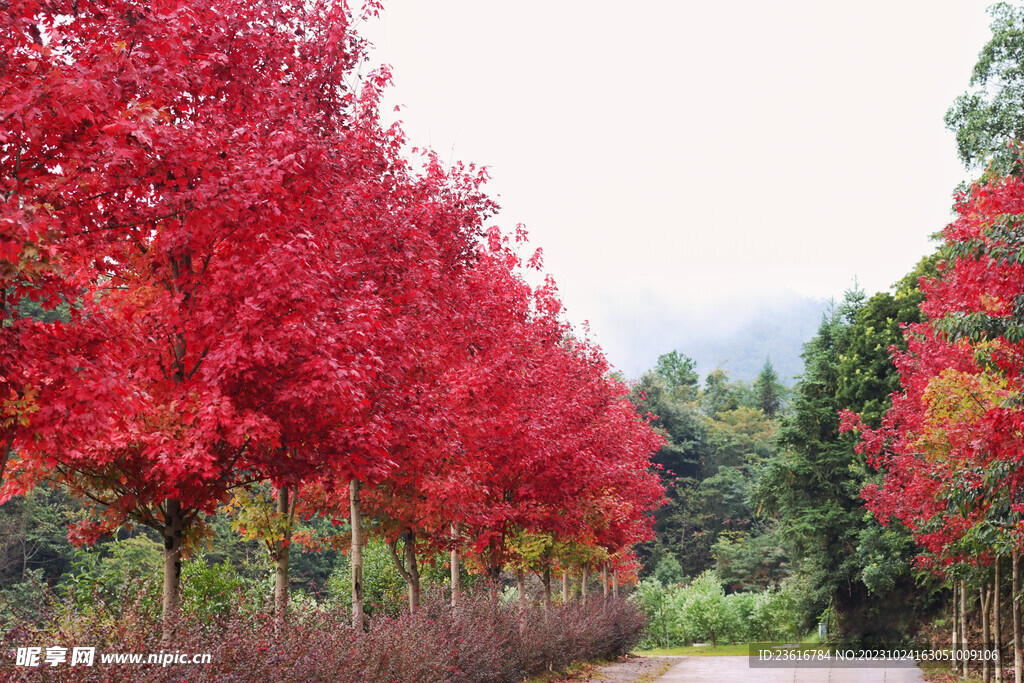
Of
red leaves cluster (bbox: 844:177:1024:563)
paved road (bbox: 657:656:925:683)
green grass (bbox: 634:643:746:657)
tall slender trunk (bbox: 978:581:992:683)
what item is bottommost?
green grass (bbox: 634:643:746:657)

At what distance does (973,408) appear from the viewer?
15.5 meters

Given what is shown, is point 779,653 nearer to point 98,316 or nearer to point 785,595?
point 785,595

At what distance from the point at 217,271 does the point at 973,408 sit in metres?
13.0

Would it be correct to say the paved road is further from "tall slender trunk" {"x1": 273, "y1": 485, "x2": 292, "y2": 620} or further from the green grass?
the green grass

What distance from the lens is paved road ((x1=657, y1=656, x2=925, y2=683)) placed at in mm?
20188

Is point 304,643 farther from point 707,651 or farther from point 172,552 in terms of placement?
point 707,651

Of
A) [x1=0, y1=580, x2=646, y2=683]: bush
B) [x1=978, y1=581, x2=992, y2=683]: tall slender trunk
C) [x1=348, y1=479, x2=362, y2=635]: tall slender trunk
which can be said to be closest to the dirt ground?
[x1=0, y1=580, x2=646, y2=683]: bush

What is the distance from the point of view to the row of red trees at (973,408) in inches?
426

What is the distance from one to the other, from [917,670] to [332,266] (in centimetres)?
2370

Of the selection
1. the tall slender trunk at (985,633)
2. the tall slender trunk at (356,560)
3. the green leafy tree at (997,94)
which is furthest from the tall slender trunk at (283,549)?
the green leafy tree at (997,94)

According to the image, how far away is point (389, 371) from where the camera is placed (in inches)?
411

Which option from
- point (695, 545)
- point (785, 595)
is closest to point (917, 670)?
point (785, 595)

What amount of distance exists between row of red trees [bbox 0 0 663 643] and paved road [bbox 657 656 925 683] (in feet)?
31.4

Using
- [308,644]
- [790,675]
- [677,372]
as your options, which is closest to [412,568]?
[308,644]
